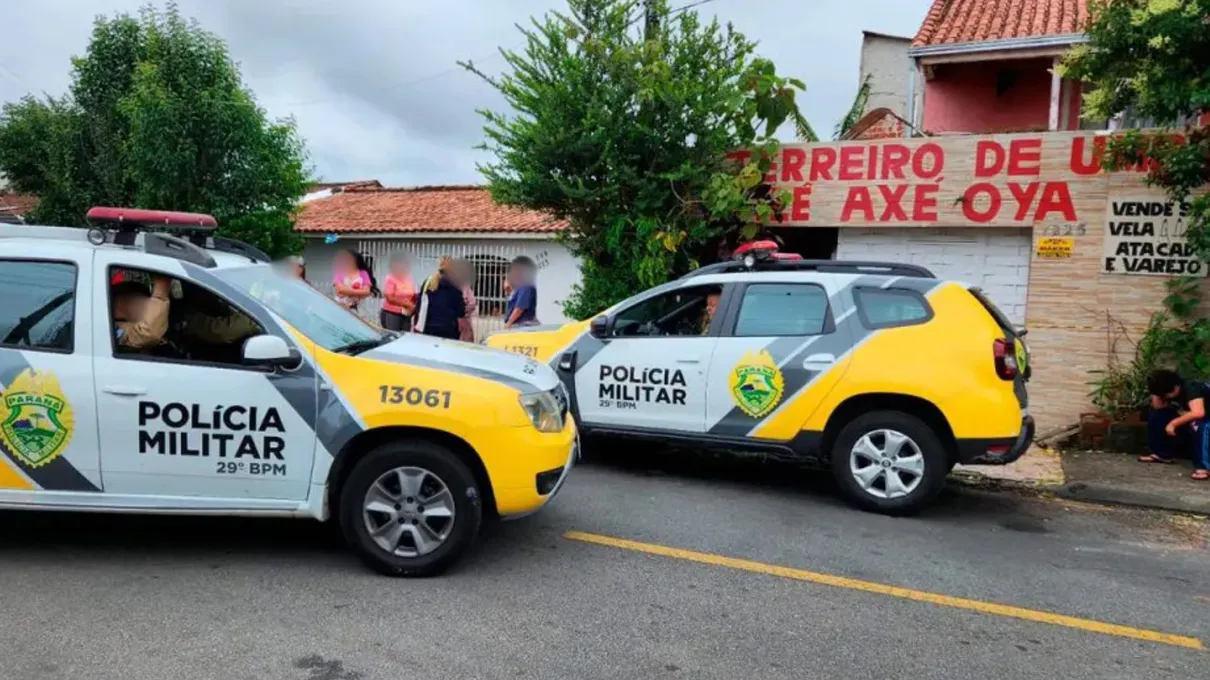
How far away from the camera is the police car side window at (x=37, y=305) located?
14.6ft

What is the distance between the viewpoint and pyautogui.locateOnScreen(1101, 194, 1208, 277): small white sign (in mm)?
8656

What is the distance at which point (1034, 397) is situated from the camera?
9.38 metres

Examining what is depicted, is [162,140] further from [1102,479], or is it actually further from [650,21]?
[1102,479]

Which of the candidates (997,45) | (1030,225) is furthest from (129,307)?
(997,45)

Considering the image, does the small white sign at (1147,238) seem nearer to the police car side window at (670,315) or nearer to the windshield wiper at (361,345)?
the police car side window at (670,315)

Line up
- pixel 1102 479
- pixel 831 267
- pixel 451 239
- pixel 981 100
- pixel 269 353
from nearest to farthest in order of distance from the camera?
pixel 269 353 → pixel 831 267 → pixel 1102 479 → pixel 981 100 → pixel 451 239

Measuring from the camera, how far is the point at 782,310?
21.7 ft

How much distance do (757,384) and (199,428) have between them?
3.78m

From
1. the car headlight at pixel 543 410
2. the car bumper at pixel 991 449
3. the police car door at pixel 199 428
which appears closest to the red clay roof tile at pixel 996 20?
the car bumper at pixel 991 449

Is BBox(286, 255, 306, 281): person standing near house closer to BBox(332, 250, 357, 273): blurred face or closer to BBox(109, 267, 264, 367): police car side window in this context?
BBox(332, 250, 357, 273): blurred face

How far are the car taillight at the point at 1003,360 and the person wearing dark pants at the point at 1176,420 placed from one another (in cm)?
279

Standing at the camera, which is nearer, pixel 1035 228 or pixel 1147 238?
pixel 1147 238

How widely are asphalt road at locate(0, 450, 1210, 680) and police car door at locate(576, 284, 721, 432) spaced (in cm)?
94

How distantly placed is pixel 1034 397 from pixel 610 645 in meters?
7.20
